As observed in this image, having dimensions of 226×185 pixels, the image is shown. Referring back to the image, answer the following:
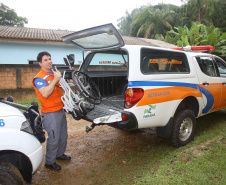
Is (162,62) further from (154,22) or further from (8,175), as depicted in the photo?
(154,22)

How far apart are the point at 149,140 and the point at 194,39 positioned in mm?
8668

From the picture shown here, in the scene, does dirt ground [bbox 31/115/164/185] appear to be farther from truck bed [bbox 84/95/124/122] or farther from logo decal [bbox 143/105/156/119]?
logo decal [bbox 143/105/156/119]

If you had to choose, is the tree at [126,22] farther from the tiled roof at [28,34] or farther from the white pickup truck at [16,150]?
the white pickup truck at [16,150]

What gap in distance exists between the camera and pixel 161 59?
3309mm

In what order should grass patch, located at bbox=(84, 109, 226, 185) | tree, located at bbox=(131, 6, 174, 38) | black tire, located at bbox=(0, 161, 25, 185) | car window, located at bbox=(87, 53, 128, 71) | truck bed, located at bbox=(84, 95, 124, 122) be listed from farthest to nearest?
tree, located at bbox=(131, 6, 174, 38)
car window, located at bbox=(87, 53, 128, 71)
truck bed, located at bbox=(84, 95, 124, 122)
grass patch, located at bbox=(84, 109, 226, 185)
black tire, located at bbox=(0, 161, 25, 185)

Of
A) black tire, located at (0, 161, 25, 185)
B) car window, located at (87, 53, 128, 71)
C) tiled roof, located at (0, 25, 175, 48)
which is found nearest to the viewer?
black tire, located at (0, 161, 25, 185)

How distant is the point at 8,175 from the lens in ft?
6.27

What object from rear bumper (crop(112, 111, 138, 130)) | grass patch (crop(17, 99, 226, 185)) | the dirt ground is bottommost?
the dirt ground

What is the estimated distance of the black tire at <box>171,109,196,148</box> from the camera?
335 centimetres

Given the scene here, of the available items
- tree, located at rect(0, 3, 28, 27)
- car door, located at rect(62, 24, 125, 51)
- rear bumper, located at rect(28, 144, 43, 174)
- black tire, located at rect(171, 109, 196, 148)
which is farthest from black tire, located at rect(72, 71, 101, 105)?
tree, located at rect(0, 3, 28, 27)

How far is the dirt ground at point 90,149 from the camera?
284 centimetres

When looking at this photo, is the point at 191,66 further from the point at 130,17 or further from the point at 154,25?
the point at 130,17

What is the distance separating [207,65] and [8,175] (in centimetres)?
400

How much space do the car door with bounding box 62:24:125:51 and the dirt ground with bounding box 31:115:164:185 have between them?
6.27ft
